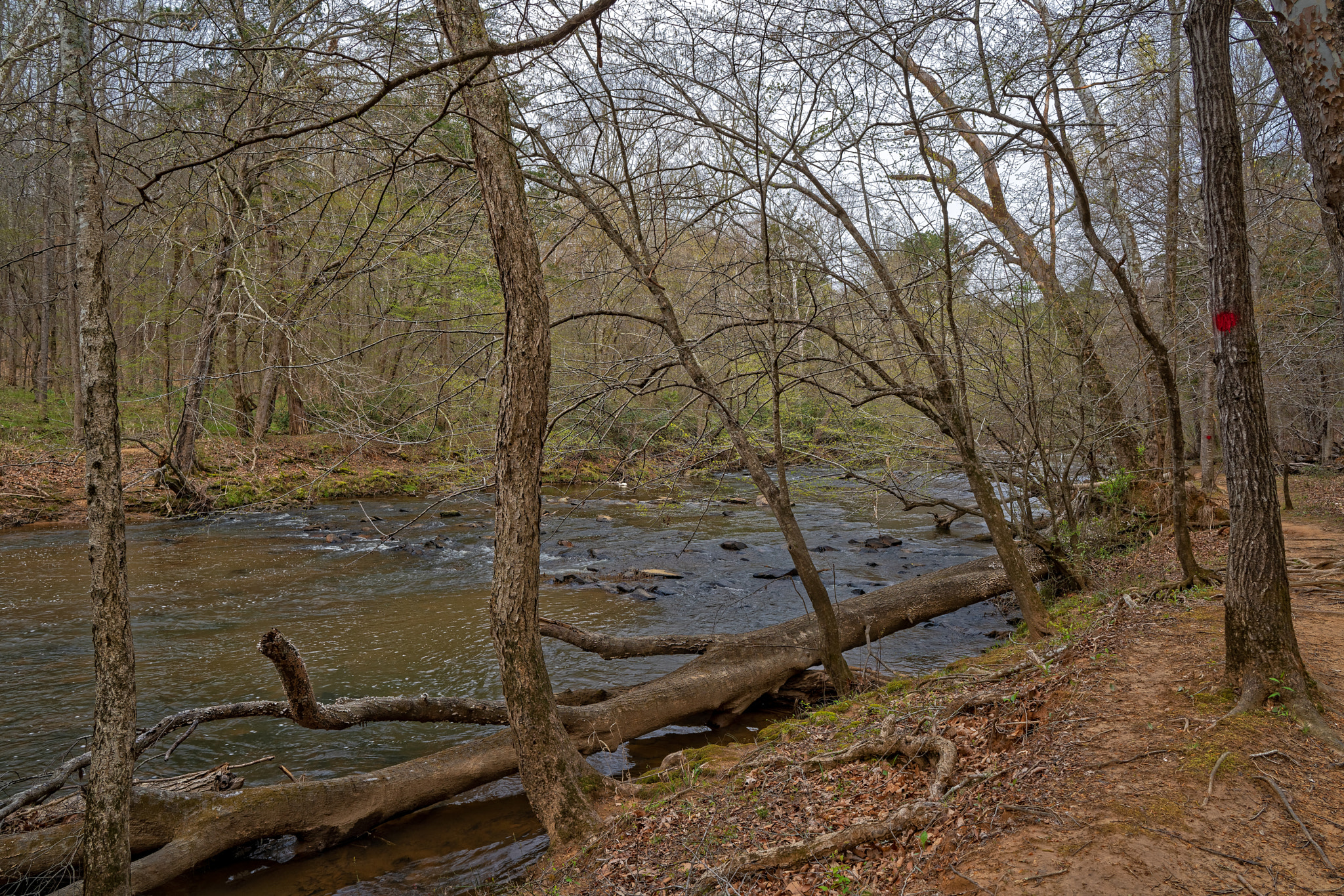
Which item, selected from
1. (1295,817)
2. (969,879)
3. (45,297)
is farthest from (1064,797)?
(45,297)

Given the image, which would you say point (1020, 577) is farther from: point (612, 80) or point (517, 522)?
point (612, 80)

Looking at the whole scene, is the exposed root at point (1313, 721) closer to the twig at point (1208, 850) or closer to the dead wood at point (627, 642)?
the twig at point (1208, 850)

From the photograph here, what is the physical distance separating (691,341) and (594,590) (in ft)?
19.1

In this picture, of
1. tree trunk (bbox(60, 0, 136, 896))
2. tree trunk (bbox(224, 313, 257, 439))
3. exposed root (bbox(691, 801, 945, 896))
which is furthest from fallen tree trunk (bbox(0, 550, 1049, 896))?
tree trunk (bbox(224, 313, 257, 439))

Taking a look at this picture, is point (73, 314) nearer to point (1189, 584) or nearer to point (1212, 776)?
point (1189, 584)

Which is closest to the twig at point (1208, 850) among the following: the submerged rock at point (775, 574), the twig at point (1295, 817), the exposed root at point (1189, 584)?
the twig at point (1295, 817)

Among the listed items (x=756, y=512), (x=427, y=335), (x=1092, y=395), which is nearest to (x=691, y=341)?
(x=427, y=335)

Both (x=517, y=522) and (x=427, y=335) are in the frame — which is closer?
(x=517, y=522)

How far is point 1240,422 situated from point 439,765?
517 cm

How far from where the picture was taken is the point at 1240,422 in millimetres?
3492

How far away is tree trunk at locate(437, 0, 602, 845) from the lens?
4.08 m

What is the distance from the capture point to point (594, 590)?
10.6 meters

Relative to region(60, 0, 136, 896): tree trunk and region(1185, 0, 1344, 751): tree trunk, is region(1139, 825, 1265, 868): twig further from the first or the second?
region(60, 0, 136, 896): tree trunk

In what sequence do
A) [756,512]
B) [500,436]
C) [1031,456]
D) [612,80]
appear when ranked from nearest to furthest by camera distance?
[500,436] < [612,80] < [1031,456] < [756,512]
